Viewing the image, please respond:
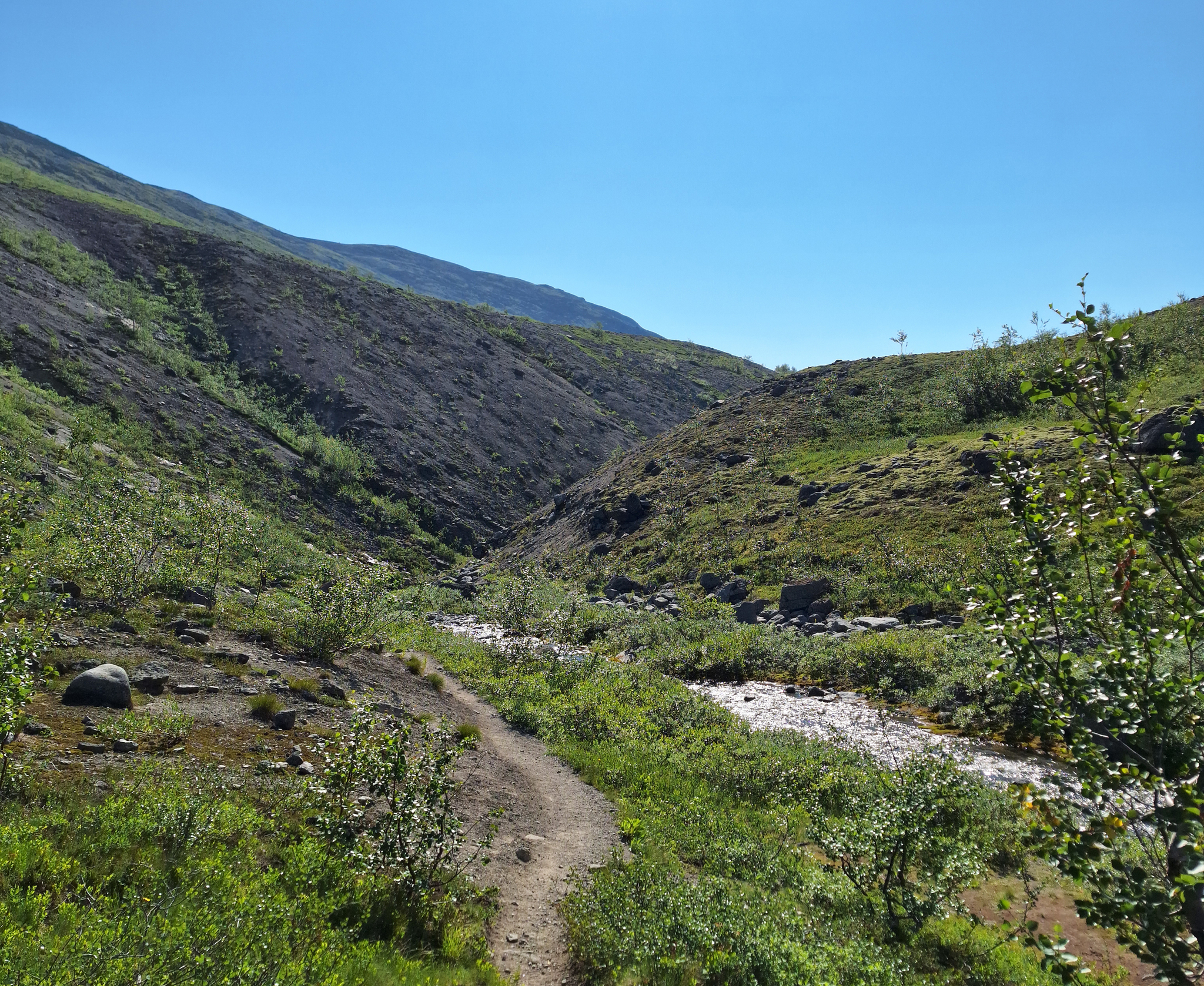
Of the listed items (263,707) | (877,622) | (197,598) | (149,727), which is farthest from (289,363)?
(149,727)

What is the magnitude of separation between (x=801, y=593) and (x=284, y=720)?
29.8 metres

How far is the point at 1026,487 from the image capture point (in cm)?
461

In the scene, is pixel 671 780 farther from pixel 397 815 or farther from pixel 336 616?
pixel 336 616

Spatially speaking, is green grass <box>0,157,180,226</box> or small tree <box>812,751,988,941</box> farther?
green grass <box>0,157,180,226</box>

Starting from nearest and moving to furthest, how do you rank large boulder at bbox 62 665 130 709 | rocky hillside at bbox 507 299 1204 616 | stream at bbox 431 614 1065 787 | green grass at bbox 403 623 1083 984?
green grass at bbox 403 623 1083 984, large boulder at bbox 62 665 130 709, stream at bbox 431 614 1065 787, rocky hillside at bbox 507 299 1204 616

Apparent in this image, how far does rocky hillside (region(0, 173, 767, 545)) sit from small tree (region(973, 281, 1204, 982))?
56.3 m

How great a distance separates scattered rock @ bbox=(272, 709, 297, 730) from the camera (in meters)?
12.4

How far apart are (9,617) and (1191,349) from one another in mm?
66724

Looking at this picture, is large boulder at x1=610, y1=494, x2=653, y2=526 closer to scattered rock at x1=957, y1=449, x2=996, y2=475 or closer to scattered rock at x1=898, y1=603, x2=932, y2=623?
scattered rock at x1=957, y1=449, x2=996, y2=475

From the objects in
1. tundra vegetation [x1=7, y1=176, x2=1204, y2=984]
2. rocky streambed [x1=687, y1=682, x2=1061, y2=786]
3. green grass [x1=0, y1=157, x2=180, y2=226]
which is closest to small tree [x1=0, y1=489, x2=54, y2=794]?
tundra vegetation [x1=7, y1=176, x2=1204, y2=984]

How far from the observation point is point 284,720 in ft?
40.9

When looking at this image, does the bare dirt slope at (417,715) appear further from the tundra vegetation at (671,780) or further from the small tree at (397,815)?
the small tree at (397,815)

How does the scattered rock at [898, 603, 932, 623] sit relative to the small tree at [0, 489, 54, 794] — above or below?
above

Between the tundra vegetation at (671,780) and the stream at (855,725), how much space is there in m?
0.94
